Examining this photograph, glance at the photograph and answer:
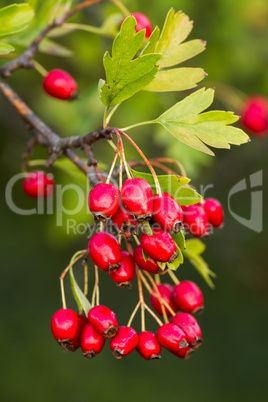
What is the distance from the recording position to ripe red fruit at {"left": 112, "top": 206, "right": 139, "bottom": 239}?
1200mm

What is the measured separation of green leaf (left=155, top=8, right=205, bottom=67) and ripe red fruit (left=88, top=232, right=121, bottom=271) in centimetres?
61

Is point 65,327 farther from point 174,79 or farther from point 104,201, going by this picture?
point 174,79

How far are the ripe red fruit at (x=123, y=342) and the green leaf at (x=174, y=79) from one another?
78cm

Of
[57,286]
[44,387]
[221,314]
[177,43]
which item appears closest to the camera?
[177,43]

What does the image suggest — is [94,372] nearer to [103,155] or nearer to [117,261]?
[103,155]

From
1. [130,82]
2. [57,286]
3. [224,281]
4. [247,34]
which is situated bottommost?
[224,281]

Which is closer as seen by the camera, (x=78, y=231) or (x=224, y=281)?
(x=78, y=231)

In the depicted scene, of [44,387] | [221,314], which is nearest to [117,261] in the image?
[44,387]

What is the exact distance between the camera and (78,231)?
298 cm

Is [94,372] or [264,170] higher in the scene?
[264,170]

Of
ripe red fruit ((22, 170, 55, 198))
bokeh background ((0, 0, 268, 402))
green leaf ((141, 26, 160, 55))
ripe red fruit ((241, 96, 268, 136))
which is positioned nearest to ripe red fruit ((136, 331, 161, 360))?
green leaf ((141, 26, 160, 55))

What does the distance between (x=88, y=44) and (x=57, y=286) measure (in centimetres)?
272

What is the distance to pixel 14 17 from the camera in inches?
62.9

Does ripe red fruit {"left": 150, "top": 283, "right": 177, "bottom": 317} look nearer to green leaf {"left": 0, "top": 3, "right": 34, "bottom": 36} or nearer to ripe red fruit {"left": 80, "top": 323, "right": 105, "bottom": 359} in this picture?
ripe red fruit {"left": 80, "top": 323, "right": 105, "bottom": 359}
